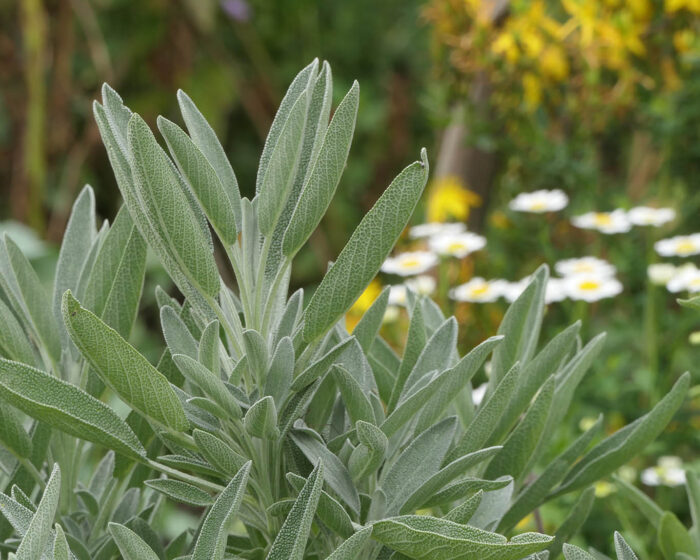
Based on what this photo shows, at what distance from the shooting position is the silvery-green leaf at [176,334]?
40cm

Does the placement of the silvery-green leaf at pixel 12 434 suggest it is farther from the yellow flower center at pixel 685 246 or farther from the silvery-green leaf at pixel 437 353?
the yellow flower center at pixel 685 246

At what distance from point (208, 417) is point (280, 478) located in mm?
43

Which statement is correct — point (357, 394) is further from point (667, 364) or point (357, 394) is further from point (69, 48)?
point (69, 48)

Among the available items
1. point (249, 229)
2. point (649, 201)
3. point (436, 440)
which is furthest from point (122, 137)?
point (649, 201)

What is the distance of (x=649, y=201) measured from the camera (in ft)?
5.07

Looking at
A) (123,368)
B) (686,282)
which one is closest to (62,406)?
(123,368)

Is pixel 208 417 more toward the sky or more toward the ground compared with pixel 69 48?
more toward the ground

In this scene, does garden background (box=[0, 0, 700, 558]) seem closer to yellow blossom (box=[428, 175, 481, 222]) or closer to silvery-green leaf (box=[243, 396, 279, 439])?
yellow blossom (box=[428, 175, 481, 222])

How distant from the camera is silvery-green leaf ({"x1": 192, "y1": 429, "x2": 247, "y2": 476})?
0.36 meters

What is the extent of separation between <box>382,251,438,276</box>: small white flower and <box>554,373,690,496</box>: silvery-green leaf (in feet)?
2.83

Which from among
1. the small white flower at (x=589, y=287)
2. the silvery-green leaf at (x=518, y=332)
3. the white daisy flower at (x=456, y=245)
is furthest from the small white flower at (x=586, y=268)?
the silvery-green leaf at (x=518, y=332)

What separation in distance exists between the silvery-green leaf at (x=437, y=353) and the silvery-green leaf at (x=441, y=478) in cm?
5

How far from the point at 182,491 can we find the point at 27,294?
0.42 feet

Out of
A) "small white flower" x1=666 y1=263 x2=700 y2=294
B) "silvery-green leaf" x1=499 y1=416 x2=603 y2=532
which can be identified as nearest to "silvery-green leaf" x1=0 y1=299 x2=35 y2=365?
"silvery-green leaf" x1=499 y1=416 x2=603 y2=532
